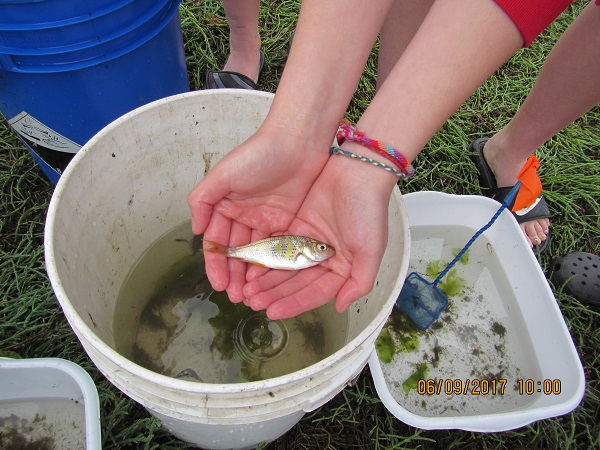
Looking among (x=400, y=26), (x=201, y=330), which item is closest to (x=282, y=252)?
(x=201, y=330)

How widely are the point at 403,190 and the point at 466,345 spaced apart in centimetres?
97

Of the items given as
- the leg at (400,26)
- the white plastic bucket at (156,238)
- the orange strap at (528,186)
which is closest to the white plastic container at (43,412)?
the white plastic bucket at (156,238)

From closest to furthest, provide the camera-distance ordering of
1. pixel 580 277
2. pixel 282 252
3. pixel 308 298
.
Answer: pixel 308 298
pixel 282 252
pixel 580 277

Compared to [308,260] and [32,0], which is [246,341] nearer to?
[308,260]

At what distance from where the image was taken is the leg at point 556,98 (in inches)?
77.6

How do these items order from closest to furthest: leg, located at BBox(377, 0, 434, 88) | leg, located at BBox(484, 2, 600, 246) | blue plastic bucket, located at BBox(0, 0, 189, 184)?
1. blue plastic bucket, located at BBox(0, 0, 189, 184)
2. leg, located at BBox(484, 2, 600, 246)
3. leg, located at BBox(377, 0, 434, 88)

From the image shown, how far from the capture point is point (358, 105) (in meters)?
3.15

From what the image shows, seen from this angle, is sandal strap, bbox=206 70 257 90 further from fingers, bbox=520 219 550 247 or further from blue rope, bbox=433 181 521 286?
fingers, bbox=520 219 550 247

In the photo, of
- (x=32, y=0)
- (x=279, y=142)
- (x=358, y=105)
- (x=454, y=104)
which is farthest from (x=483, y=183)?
(x=32, y=0)

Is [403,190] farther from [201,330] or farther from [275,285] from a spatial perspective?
[201,330]

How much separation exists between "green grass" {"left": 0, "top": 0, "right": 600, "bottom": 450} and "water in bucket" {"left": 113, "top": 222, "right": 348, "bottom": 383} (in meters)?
0.25

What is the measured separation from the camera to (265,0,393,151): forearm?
156 cm

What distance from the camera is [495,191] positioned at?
279cm

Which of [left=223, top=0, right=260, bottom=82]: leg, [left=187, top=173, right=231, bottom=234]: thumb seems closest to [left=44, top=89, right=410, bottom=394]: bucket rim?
[left=187, top=173, right=231, bottom=234]: thumb
